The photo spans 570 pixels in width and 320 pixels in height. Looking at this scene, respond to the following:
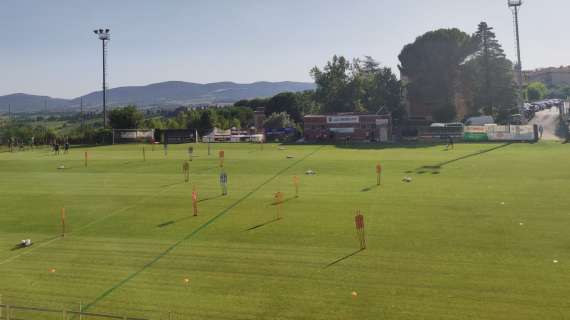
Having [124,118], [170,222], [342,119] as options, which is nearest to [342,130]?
[342,119]

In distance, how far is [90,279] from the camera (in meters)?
14.1

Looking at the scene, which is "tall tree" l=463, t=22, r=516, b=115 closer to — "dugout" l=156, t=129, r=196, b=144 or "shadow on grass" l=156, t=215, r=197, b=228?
"dugout" l=156, t=129, r=196, b=144

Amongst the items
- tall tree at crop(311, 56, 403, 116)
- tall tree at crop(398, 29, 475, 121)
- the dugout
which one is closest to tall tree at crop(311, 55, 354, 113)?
tall tree at crop(311, 56, 403, 116)

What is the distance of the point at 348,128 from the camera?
242 ft

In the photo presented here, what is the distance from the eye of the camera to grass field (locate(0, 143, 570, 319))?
1193cm

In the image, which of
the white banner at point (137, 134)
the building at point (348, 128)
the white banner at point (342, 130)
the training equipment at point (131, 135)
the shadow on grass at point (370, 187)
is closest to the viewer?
the shadow on grass at point (370, 187)

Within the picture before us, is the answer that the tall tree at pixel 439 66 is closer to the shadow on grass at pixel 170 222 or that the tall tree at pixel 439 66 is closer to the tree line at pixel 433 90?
the tree line at pixel 433 90

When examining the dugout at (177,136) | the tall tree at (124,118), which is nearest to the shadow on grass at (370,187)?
the dugout at (177,136)

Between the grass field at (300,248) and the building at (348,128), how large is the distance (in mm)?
39146

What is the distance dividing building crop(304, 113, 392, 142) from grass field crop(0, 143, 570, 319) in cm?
3915

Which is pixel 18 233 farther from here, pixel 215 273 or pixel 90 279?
pixel 215 273

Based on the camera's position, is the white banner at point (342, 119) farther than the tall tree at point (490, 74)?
No

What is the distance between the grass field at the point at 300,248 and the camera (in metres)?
11.9

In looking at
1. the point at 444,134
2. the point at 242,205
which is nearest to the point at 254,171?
the point at 242,205
